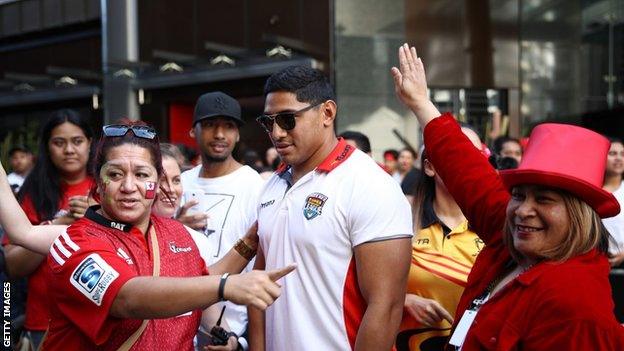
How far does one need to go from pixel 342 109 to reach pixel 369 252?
13397mm

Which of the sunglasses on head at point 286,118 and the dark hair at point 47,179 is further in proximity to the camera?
the dark hair at point 47,179

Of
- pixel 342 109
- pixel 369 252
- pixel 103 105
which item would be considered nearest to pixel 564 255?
pixel 369 252

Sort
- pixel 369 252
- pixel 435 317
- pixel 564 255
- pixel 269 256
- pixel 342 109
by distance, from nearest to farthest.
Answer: pixel 564 255 < pixel 369 252 < pixel 269 256 < pixel 435 317 < pixel 342 109

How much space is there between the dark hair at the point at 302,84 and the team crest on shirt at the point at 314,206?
0.43 meters

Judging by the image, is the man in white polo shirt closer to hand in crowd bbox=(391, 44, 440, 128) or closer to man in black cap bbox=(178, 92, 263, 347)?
hand in crowd bbox=(391, 44, 440, 128)

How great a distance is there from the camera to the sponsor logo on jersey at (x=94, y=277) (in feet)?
9.42

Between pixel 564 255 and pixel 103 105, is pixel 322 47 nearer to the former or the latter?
pixel 103 105

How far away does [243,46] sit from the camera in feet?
58.5

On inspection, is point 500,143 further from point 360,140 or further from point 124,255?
point 124,255

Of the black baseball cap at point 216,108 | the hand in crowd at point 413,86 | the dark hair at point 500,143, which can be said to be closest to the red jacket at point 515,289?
the hand in crowd at point 413,86

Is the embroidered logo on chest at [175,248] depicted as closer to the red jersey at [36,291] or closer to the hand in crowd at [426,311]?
the hand in crowd at [426,311]

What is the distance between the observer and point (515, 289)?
9.24ft

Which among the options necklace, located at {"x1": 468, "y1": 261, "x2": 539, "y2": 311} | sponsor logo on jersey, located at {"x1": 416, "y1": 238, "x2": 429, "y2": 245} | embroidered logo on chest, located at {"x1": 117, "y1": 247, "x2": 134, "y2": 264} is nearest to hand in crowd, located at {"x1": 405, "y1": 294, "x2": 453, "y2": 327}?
sponsor logo on jersey, located at {"x1": 416, "y1": 238, "x2": 429, "y2": 245}

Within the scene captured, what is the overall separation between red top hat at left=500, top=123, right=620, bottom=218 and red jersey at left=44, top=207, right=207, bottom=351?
4.56ft
